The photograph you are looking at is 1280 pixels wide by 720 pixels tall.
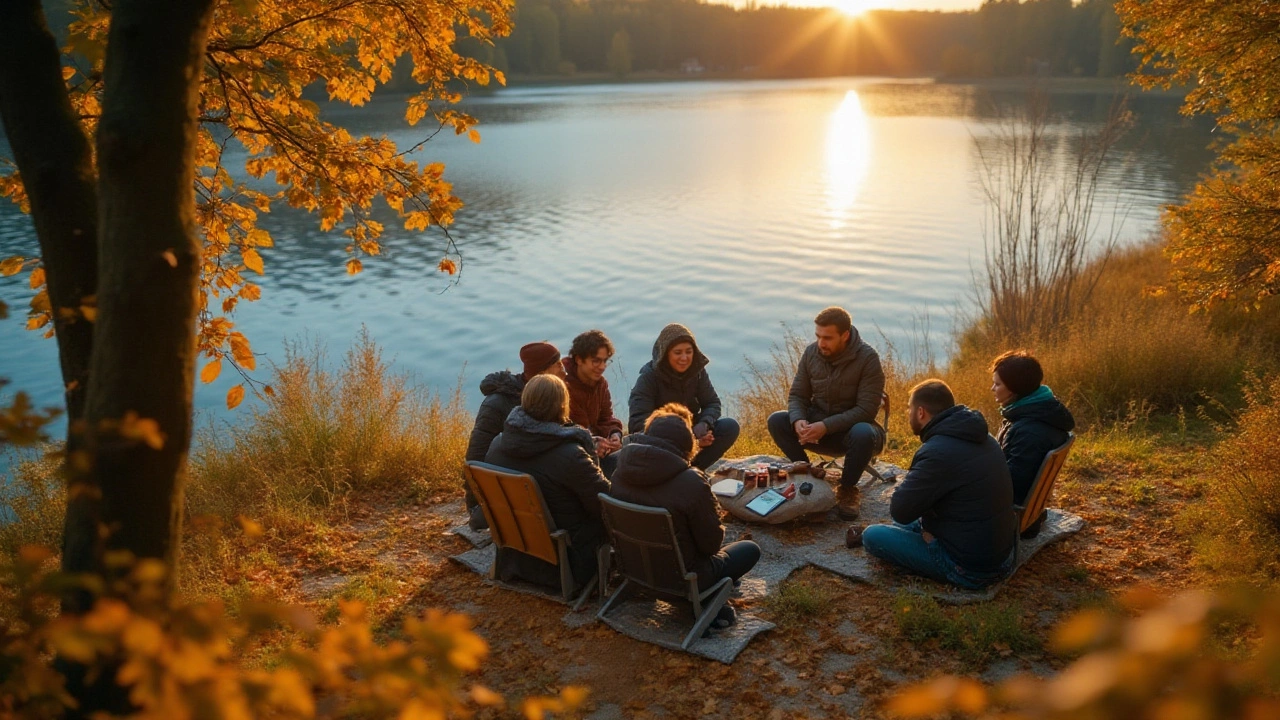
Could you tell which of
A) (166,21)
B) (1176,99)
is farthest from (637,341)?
(1176,99)

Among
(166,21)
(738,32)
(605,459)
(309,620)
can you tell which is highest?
(738,32)

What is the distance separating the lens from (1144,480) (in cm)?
643

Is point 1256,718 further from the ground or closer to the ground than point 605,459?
further from the ground

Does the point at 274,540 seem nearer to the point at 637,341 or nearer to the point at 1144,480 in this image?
the point at 1144,480

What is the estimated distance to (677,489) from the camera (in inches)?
164

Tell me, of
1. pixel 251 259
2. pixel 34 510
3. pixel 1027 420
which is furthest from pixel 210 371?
pixel 1027 420

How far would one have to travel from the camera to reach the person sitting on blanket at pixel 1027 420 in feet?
16.4

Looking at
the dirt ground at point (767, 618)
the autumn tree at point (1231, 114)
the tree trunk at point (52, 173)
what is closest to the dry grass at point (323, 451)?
the dirt ground at point (767, 618)

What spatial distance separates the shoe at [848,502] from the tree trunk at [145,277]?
4282mm

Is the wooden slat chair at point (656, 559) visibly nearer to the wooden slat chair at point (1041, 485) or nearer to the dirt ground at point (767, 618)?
the dirt ground at point (767, 618)

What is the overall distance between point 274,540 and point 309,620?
5.00 m

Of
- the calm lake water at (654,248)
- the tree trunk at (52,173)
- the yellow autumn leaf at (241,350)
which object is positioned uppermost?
the tree trunk at (52,173)

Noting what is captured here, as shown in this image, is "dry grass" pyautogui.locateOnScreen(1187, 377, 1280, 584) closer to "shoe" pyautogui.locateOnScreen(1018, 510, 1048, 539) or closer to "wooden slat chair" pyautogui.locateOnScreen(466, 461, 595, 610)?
"shoe" pyautogui.locateOnScreen(1018, 510, 1048, 539)

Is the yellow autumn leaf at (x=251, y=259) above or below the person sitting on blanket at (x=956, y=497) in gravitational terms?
above
